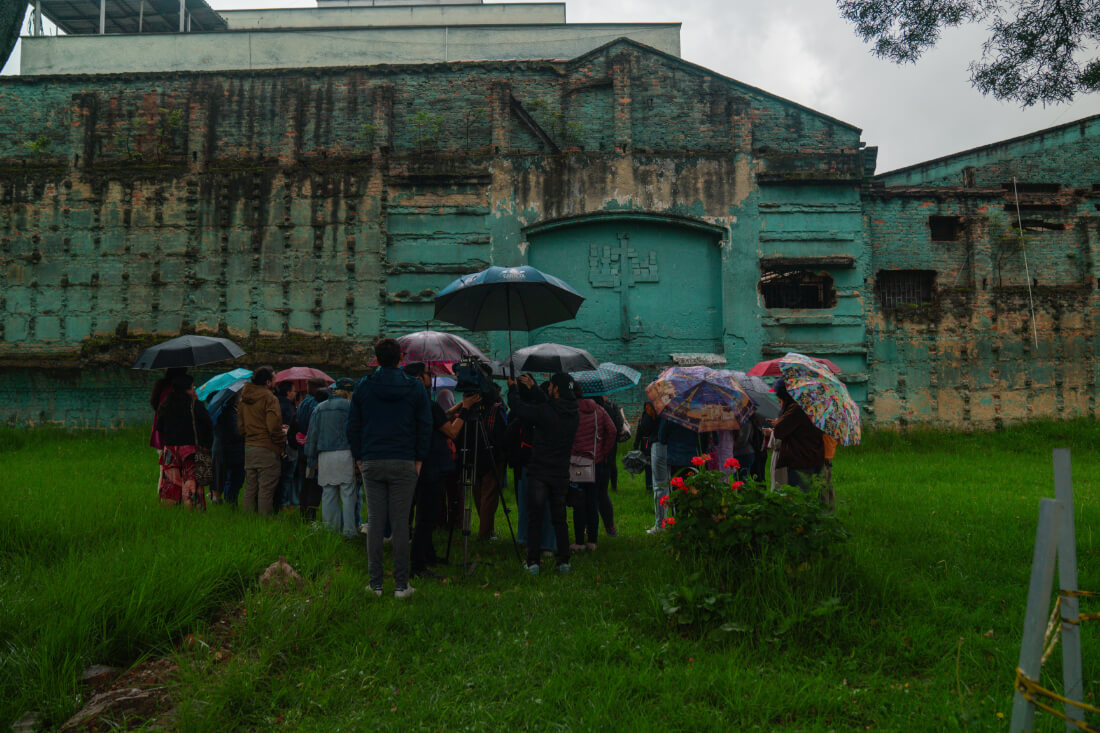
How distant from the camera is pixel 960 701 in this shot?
13.4 ft

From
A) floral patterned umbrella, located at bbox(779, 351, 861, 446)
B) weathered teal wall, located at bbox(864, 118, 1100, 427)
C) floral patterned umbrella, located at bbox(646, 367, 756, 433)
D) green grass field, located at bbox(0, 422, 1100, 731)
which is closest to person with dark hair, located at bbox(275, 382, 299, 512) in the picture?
green grass field, located at bbox(0, 422, 1100, 731)

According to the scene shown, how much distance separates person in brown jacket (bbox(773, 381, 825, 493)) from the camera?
749 centimetres

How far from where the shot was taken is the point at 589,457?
24.1 ft

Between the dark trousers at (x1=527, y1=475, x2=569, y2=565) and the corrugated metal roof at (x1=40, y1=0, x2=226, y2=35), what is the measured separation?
70.5ft

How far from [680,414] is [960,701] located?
3805mm

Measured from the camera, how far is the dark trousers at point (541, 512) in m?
6.55

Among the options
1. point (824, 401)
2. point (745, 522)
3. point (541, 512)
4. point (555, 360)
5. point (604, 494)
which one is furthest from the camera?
point (555, 360)

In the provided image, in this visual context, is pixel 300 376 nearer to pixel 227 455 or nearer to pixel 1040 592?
pixel 227 455

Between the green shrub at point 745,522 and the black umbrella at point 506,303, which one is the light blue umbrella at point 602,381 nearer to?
the black umbrella at point 506,303

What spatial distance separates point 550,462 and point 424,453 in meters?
1.19

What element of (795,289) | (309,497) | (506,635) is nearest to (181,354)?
(309,497)

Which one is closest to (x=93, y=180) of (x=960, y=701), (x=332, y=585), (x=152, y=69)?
(x=152, y=69)

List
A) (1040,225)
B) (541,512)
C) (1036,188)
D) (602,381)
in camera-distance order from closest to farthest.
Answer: (541,512) → (602,381) → (1040,225) → (1036,188)

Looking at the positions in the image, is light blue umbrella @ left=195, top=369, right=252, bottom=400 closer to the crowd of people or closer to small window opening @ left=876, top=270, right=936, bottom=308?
the crowd of people
